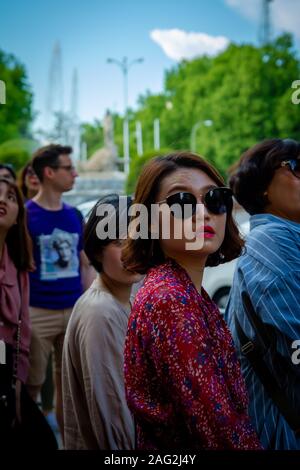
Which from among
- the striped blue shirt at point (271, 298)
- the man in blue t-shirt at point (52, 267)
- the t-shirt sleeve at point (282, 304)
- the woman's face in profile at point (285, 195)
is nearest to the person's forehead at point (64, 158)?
the man in blue t-shirt at point (52, 267)

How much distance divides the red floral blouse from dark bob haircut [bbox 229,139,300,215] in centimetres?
97

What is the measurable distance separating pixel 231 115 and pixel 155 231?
36110 mm

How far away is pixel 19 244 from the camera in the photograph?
3371 millimetres

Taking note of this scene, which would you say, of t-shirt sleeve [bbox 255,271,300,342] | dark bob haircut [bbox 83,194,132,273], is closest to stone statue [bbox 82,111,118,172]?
dark bob haircut [bbox 83,194,132,273]

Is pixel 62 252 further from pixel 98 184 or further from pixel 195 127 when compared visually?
pixel 195 127

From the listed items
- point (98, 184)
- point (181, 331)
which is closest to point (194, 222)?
point (181, 331)

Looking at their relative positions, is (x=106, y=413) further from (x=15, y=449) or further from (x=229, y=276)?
(x=229, y=276)

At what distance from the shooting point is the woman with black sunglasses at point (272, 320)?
1.96m

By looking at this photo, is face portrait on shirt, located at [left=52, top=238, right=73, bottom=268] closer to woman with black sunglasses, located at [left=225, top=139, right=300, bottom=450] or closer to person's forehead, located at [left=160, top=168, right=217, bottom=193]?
woman with black sunglasses, located at [left=225, top=139, right=300, bottom=450]

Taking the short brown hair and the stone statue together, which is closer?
the short brown hair

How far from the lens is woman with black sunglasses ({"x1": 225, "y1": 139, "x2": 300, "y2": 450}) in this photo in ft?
6.42

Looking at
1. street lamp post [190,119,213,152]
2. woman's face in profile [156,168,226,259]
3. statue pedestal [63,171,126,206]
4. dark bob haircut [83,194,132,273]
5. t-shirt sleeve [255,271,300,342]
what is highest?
street lamp post [190,119,213,152]
